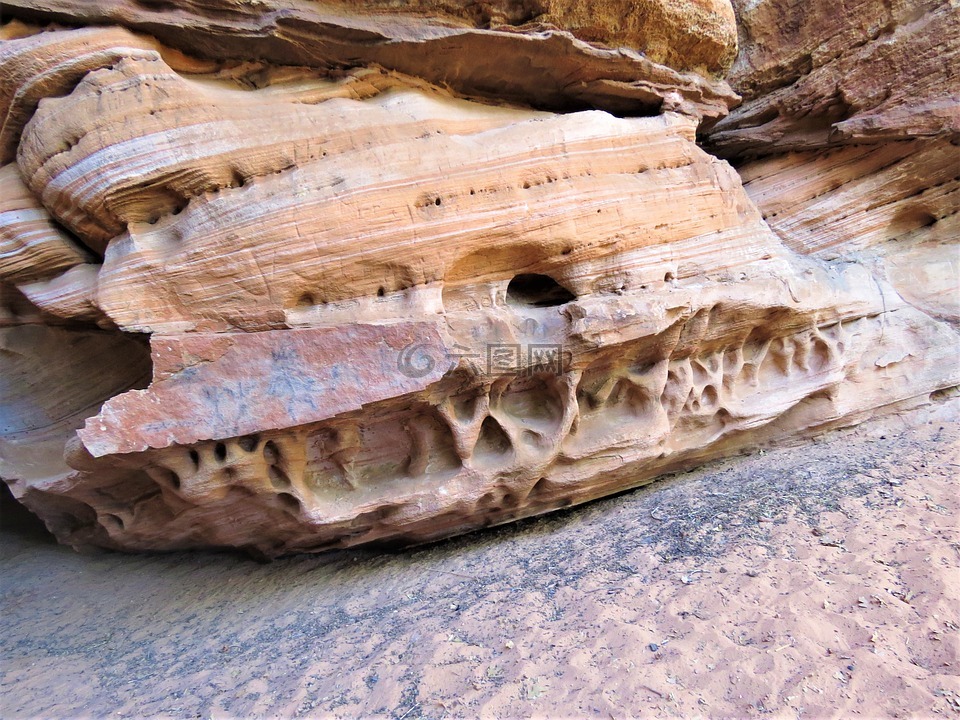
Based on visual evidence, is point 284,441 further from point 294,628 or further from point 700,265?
point 700,265

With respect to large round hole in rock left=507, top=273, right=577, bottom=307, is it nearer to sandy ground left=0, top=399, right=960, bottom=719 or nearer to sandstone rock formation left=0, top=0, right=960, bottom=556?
sandstone rock formation left=0, top=0, right=960, bottom=556

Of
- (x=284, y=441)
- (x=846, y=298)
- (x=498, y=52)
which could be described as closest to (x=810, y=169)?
(x=846, y=298)

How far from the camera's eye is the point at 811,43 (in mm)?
5113

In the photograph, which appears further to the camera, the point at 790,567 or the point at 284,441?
the point at 284,441

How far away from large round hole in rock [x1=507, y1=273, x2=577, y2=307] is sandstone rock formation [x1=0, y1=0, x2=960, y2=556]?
0.08 ft

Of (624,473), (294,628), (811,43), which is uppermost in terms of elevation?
(811,43)

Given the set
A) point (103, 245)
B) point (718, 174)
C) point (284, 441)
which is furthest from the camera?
point (718, 174)

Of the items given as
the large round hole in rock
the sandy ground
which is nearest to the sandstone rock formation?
the large round hole in rock

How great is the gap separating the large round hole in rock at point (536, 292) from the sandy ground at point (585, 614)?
1.83 metres

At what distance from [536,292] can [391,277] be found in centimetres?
131

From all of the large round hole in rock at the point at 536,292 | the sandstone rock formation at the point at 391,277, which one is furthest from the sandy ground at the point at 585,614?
the large round hole in rock at the point at 536,292

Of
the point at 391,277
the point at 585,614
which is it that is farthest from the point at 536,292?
the point at 585,614

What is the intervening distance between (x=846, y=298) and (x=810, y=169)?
155 cm

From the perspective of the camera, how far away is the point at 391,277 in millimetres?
3605
